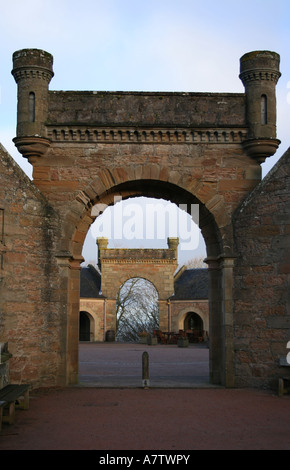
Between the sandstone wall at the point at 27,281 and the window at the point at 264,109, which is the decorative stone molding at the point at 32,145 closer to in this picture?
the sandstone wall at the point at 27,281

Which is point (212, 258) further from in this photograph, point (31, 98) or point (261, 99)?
point (31, 98)

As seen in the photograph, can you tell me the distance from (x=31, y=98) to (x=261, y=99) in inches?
194

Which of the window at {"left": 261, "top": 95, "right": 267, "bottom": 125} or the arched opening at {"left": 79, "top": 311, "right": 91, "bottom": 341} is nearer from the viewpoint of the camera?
the window at {"left": 261, "top": 95, "right": 267, "bottom": 125}

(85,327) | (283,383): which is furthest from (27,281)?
(85,327)

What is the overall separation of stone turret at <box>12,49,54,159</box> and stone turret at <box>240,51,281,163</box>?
4.29 metres

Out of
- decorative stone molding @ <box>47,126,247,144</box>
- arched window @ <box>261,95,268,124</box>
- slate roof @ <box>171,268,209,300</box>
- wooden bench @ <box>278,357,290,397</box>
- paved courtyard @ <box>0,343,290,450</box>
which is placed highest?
arched window @ <box>261,95,268,124</box>

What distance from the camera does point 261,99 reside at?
1226 centimetres

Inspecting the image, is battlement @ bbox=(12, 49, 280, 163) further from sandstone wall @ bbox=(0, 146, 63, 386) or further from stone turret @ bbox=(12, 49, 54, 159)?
sandstone wall @ bbox=(0, 146, 63, 386)

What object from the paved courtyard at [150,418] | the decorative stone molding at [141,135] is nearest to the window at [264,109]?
the decorative stone molding at [141,135]

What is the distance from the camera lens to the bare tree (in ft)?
146

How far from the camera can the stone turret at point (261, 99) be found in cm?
1212

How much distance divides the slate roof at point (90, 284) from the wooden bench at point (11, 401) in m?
25.7

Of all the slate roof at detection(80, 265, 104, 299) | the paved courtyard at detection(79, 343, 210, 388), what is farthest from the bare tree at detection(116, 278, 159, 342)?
the paved courtyard at detection(79, 343, 210, 388)
